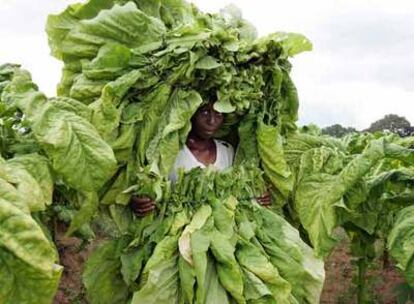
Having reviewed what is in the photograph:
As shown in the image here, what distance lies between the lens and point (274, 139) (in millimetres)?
3045

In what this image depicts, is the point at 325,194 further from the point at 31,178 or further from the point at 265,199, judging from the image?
the point at 31,178

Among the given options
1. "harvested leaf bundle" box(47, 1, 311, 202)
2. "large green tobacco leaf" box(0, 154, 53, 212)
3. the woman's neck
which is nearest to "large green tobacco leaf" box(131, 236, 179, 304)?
"harvested leaf bundle" box(47, 1, 311, 202)

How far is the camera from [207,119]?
304 centimetres

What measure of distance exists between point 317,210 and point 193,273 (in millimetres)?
548

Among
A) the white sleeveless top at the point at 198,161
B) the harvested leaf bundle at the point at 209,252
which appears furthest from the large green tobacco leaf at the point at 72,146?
the white sleeveless top at the point at 198,161

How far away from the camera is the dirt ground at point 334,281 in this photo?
543 cm

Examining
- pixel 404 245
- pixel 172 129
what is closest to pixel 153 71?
pixel 172 129

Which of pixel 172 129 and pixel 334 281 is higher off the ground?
pixel 172 129

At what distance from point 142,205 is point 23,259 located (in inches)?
40.9

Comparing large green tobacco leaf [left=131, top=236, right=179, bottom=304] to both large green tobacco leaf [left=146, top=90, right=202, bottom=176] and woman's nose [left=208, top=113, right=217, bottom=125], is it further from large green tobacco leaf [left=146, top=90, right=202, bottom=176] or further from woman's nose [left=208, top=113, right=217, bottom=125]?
woman's nose [left=208, top=113, right=217, bottom=125]

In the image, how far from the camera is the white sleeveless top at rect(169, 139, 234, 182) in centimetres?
304

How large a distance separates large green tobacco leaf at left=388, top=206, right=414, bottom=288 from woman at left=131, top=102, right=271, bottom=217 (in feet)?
2.01

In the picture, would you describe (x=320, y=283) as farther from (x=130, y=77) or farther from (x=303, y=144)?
(x=130, y=77)

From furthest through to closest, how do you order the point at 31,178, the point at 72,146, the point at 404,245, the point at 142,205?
the point at 142,205
the point at 404,245
the point at 72,146
the point at 31,178
